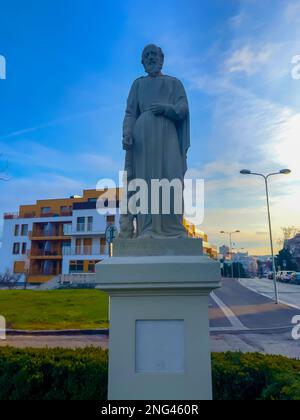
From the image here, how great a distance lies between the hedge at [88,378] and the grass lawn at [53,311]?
8715mm

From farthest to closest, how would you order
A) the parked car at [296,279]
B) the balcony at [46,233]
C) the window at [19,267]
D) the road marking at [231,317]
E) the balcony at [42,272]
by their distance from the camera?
the window at [19,267], the balcony at [46,233], the balcony at [42,272], the parked car at [296,279], the road marking at [231,317]

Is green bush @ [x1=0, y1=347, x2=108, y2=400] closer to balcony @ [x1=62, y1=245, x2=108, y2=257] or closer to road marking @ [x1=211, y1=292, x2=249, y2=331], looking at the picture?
road marking @ [x1=211, y1=292, x2=249, y2=331]

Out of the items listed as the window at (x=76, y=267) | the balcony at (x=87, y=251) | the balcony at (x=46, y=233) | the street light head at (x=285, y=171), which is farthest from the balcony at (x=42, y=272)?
the street light head at (x=285, y=171)

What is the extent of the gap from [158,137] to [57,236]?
139 ft

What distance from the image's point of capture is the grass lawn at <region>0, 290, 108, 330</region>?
46.0ft

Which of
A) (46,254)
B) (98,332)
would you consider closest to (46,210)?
(46,254)

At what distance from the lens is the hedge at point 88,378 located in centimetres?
452

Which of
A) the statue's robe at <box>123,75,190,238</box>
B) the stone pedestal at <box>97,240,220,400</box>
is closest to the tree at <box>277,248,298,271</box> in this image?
the statue's robe at <box>123,75,190,238</box>

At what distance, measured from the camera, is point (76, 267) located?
39969 millimetres

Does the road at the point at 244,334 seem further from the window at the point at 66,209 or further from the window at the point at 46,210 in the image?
the window at the point at 46,210

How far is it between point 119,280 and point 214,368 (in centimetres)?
235

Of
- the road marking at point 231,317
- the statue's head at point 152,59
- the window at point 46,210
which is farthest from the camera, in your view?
the window at point 46,210

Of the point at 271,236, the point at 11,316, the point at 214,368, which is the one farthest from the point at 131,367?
the point at 271,236

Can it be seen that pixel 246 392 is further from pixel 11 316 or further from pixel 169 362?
pixel 11 316
